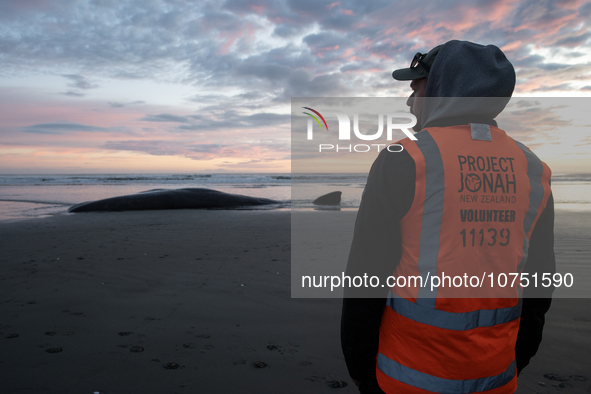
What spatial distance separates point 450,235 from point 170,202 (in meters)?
11.4

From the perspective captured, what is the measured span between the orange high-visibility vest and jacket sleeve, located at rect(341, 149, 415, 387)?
0.14 feet

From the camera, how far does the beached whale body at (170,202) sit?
10641 millimetres

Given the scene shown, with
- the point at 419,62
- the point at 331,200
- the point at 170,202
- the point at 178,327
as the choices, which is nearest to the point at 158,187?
the point at 170,202

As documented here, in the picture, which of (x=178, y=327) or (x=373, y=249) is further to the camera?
(x=178, y=327)

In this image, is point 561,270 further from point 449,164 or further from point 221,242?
point 221,242

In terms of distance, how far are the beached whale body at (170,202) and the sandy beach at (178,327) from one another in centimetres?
554

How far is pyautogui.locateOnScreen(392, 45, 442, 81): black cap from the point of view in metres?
1.32

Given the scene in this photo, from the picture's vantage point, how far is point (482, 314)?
1.10 m

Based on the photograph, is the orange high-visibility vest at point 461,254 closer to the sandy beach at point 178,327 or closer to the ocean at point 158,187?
the sandy beach at point 178,327

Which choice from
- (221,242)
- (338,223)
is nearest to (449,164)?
(221,242)

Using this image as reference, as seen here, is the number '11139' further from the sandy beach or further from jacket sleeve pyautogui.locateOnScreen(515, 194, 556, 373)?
the sandy beach

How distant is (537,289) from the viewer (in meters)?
1.29

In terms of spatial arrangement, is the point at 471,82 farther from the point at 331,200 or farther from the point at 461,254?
the point at 331,200

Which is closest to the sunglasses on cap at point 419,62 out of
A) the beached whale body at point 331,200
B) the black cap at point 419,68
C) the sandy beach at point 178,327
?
the black cap at point 419,68
